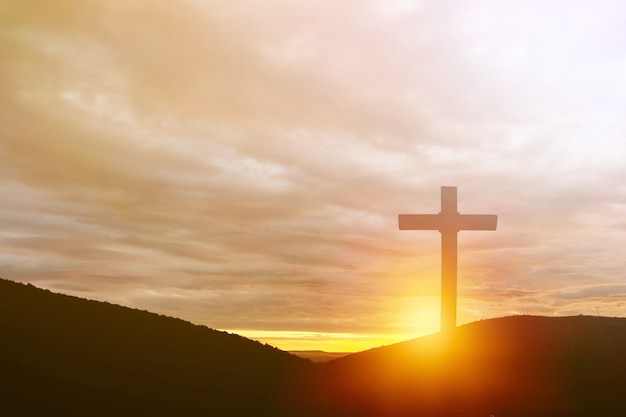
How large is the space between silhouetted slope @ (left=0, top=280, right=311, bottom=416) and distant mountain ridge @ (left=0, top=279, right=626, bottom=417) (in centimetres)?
9

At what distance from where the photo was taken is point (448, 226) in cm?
3500

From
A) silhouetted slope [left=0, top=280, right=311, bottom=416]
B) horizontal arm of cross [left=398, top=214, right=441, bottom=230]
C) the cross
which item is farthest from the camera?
horizontal arm of cross [left=398, top=214, right=441, bottom=230]

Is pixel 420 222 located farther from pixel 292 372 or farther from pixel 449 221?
pixel 292 372

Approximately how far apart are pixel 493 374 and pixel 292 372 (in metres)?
10.6

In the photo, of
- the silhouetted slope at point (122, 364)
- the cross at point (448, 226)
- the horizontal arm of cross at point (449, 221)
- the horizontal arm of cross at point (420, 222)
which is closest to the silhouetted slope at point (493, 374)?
the cross at point (448, 226)

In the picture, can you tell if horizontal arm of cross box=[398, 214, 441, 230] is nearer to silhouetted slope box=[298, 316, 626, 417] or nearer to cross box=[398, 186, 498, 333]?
cross box=[398, 186, 498, 333]

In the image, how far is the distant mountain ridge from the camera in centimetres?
2870

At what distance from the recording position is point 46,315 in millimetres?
38188

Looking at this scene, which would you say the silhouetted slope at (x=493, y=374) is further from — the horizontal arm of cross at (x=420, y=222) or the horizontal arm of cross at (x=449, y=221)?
the horizontal arm of cross at (x=420, y=222)

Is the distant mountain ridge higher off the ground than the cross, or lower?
lower

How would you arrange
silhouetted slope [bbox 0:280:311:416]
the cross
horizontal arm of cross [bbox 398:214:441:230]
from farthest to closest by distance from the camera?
horizontal arm of cross [bbox 398:214:441:230] → the cross → silhouetted slope [bbox 0:280:311:416]

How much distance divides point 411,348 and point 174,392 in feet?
41.2

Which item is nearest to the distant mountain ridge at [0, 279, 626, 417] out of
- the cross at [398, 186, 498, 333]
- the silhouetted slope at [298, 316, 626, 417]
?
the silhouetted slope at [298, 316, 626, 417]

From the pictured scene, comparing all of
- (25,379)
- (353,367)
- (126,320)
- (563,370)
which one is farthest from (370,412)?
(126,320)
